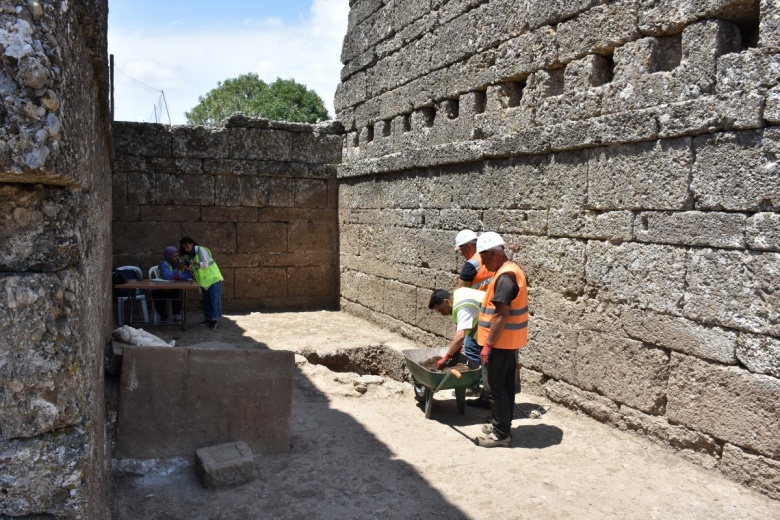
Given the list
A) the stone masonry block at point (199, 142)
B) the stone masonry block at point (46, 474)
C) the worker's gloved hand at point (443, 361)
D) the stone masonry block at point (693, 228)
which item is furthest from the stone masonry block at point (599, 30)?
the stone masonry block at point (199, 142)

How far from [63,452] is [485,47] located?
640 centimetres

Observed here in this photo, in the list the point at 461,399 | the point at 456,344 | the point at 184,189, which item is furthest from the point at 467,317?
the point at 184,189

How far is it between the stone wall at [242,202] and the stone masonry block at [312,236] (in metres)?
0.02

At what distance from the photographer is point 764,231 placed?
4.45 meters

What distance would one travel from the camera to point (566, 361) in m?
6.23

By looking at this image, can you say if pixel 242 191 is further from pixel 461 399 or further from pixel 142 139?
pixel 461 399

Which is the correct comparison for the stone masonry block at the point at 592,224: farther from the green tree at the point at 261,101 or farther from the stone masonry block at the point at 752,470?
the green tree at the point at 261,101

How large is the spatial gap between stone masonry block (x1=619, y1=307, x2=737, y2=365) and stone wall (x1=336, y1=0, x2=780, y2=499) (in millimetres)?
14

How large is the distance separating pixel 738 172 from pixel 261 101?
32028mm

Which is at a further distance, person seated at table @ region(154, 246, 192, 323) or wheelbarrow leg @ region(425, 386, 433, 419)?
person seated at table @ region(154, 246, 192, 323)

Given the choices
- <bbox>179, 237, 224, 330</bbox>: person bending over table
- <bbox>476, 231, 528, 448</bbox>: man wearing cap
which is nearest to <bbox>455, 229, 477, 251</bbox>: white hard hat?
<bbox>476, 231, 528, 448</bbox>: man wearing cap

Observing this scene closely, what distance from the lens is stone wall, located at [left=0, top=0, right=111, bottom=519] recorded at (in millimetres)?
1784

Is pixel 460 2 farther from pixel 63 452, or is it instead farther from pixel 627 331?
pixel 63 452

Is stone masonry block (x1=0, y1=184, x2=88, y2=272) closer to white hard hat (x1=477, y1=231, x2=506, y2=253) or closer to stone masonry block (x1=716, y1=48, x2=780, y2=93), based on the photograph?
white hard hat (x1=477, y1=231, x2=506, y2=253)
